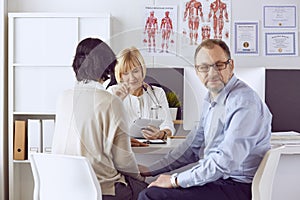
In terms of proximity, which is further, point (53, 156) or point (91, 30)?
point (91, 30)

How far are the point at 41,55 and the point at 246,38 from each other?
1.62 metres

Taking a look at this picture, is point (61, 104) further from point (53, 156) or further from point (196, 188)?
point (196, 188)

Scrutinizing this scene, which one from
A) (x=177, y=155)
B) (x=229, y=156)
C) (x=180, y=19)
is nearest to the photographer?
(x=229, y=156)

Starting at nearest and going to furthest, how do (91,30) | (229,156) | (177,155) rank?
(229,156)
(177,155)
(91,30)

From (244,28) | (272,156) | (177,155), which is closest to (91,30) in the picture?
(244,28)

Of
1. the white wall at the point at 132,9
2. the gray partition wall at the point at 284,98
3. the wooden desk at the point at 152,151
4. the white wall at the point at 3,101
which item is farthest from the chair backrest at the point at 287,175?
the white wall at the point at 3,101

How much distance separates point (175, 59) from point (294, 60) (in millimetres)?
2243

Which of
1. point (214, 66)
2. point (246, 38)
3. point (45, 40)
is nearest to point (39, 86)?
point (45, 40)

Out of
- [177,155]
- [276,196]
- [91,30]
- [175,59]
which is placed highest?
[91,30]

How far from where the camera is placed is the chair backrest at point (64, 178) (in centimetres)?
195

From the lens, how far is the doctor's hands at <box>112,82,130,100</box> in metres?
2.06

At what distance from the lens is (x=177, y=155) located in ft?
7.09

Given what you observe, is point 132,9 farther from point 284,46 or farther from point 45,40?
point 284,46

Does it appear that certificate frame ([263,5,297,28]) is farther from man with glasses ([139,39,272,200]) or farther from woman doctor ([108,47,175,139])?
woman doctor ([108,47,175,139])
